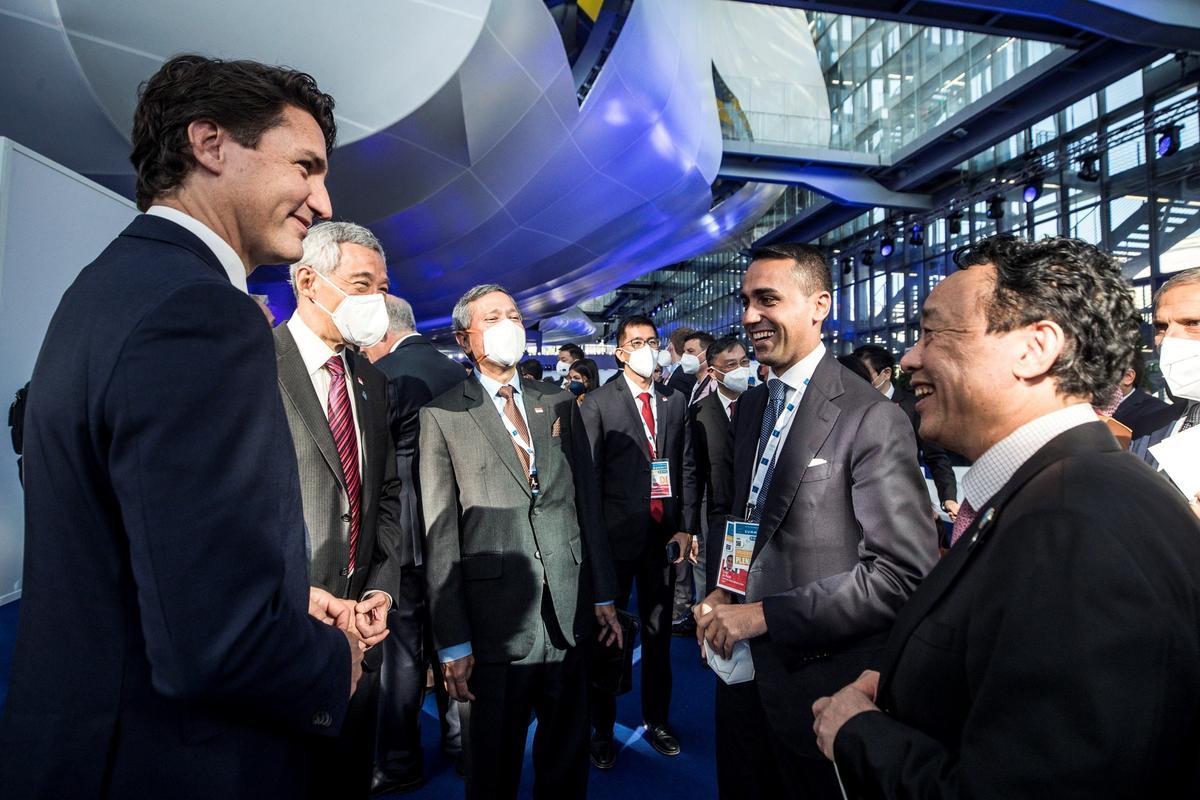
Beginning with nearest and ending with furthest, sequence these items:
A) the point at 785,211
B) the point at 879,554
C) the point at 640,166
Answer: the point at 879,554 → the point at 640,166 → the point at 785,211

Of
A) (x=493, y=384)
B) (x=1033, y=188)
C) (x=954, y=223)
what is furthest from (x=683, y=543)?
(x=954, y=223)

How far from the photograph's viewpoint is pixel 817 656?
1594 mm

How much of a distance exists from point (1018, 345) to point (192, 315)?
122cm

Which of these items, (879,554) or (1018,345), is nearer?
(1018,345)

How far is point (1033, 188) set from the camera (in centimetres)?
1282

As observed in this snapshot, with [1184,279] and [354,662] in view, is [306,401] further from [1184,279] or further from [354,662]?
[1184,279]

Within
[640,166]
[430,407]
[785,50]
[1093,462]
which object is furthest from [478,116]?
[785,50]

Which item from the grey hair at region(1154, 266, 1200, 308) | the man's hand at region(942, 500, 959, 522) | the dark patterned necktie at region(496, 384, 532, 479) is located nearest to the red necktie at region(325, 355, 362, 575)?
the dark patterned necktie at region(496, 384, 532, 479)

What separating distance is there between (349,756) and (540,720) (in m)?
0.60

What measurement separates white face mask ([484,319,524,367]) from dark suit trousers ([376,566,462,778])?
1.15 meters

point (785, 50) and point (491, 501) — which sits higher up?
point (785, 50)

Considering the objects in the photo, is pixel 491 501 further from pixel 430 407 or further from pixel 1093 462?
pixel 1093 462

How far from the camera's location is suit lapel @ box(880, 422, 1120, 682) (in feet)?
2.91

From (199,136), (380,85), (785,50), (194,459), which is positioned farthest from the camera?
(785,50)
